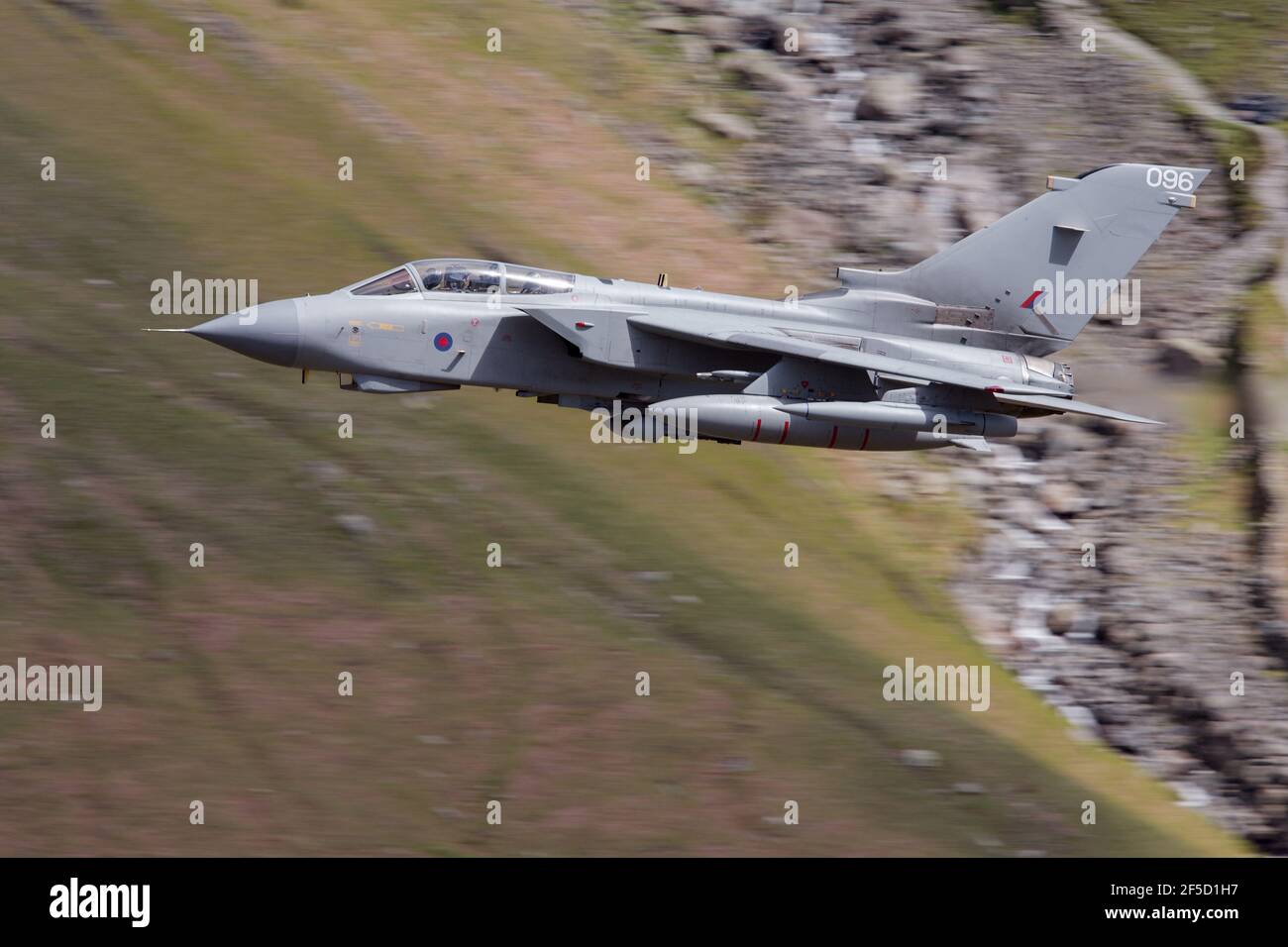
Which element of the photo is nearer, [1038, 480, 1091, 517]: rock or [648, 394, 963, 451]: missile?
[648, 394, 963, 451]: missile

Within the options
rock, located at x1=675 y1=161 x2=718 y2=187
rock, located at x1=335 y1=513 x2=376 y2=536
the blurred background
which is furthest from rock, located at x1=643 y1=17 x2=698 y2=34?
rock, located at x1=335 y1=513 x2=376 y2=536

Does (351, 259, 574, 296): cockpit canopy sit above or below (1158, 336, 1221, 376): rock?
below

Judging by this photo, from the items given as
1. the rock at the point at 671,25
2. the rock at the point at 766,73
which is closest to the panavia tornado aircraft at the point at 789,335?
the rock at the point at 766,73

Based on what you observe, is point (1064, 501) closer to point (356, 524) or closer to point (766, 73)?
point (766, 73)

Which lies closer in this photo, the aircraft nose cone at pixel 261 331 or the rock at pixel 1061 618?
the aircraft nose cone at pixel 261 331

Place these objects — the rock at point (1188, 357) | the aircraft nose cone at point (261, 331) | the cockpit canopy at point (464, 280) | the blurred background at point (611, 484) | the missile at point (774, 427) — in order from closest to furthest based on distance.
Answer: the aircraft nose cone at point (261, 331)
the missile at point (774, 427)
the cockpit canopy at point (464, 280)
the blurred background at point (611, 484)
the rock at point (1188, 357)

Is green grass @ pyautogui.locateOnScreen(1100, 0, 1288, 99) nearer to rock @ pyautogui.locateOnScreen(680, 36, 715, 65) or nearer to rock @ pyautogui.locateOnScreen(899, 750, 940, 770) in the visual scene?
rock @ pyautogui.locateOnScreen(680, 36, 715, 65)

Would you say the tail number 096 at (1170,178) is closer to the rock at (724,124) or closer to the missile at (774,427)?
the missile at (774,427)
